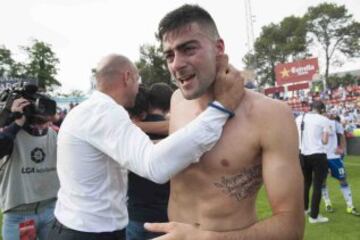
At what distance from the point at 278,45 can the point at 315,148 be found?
48.8 metres

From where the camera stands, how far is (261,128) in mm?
2031

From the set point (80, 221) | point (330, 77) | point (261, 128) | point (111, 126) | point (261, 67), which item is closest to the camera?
point (261, 128)

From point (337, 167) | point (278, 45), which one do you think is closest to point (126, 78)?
point (337, 167)

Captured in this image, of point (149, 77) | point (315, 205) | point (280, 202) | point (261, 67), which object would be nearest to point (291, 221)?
point (280, 202)

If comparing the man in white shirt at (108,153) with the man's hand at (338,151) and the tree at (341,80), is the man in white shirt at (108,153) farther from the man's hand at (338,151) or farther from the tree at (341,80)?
the tree at (341,80)

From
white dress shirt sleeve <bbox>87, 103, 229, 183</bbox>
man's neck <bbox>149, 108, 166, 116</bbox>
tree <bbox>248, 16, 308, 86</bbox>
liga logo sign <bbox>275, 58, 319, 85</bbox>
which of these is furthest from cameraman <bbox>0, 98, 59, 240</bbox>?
tree <bbox>248, 16, 308, 86</bbox>

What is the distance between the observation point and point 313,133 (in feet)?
25.1

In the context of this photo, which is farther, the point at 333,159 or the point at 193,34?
the point at 333,159

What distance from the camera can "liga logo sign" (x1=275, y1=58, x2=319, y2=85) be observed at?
38.8m

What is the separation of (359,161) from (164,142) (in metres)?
14.4

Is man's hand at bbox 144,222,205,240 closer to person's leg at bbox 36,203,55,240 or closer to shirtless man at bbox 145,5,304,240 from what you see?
shirtless man at bbox 145,5,304,240

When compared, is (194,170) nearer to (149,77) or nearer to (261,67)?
(149,77)

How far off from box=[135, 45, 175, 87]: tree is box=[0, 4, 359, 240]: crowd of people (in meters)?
40.2

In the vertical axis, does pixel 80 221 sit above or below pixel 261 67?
below
